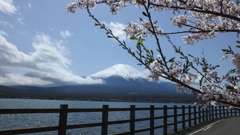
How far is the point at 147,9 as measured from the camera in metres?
2.32

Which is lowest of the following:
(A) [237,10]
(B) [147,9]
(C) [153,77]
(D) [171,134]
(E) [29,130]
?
(D) [171,134]

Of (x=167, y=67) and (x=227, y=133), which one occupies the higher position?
(x=167, y=67)

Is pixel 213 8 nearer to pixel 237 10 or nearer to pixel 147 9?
pixel 237 10

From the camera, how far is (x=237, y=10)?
3.83 metres

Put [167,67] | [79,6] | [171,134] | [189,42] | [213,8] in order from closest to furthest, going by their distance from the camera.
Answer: [167,67] < [213,8] < [79,6] < [189,42] < [171,134]

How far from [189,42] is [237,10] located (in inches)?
55.2

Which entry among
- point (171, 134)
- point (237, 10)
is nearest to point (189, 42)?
point (237, 10)

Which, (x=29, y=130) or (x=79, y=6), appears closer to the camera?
(x=79, y=6)

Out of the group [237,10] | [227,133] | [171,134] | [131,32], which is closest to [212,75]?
[237,10]

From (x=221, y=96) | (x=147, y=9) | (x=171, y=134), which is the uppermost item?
(x=147, y=9)

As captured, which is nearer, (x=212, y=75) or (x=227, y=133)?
(x=212, y=75)

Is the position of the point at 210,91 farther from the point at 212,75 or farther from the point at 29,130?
the point at 29,130

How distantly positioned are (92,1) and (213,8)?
195cm

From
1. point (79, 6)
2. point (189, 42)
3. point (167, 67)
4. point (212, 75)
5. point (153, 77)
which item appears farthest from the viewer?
point (189, 42)
